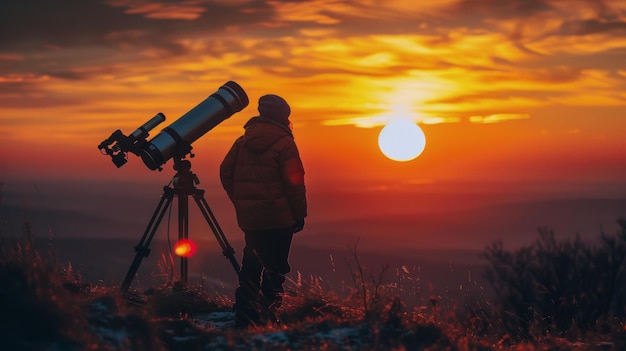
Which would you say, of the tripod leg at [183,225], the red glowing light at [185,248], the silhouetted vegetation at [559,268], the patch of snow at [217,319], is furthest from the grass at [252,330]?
the silhouetted vegetation at [559,268]

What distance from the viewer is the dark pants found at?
907cm

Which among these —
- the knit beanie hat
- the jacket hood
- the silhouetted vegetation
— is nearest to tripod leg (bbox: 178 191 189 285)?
the jacket hood

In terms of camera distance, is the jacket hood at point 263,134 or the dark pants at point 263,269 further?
the dark pants at point 263,269

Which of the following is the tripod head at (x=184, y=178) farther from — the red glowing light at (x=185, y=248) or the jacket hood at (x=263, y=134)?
the jacket hood at (x=263, y=134)

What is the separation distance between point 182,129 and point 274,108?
1846 millimetres

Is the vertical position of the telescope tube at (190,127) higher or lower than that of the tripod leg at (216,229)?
higher

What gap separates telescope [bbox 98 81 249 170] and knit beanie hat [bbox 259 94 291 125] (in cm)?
138

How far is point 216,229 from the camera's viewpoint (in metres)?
10.5

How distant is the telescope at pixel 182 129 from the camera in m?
10.2

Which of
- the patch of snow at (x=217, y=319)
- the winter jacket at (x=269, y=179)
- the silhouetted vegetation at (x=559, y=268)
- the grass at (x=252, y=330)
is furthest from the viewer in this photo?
the silhouetted vegetation at (x=559, y=268)

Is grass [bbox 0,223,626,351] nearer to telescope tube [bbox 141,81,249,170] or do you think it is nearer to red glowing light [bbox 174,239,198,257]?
red glowing light [bbox 174,239,198,257]

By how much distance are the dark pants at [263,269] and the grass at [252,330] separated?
75 cm

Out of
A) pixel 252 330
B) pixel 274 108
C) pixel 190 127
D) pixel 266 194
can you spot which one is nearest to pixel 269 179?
pixel 266 194

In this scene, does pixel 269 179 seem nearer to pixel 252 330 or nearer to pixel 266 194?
pixel 266 194
